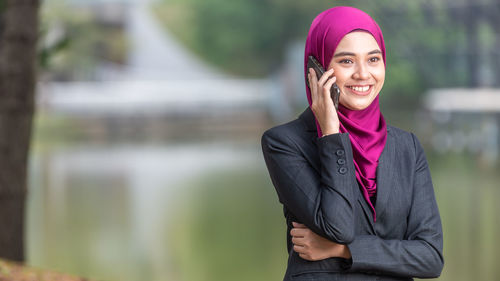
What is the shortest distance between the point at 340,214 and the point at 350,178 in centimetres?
6

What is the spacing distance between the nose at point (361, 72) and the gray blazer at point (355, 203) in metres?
0.09

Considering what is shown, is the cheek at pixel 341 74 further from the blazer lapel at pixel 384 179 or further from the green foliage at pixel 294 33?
the green foliage at pixel 294 33

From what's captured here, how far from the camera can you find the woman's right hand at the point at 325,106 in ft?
3.74

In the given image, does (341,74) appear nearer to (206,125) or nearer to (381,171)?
(381,171)

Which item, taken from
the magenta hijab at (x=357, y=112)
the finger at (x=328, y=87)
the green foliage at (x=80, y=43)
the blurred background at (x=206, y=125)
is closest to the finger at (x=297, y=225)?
the magenta hijab at (x=357, y=112)

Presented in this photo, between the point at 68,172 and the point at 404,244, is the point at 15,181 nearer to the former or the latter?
the point at 404,244

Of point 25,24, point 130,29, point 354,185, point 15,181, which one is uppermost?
point 130,29

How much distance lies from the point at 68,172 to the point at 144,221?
5501 millimetres

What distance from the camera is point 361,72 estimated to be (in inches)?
45.6

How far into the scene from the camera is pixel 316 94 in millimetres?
1161

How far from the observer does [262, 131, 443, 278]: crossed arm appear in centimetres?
113

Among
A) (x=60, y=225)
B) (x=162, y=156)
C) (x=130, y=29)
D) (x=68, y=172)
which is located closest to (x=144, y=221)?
(x=60, y=225)

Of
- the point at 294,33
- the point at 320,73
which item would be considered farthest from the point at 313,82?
the point at 294,33

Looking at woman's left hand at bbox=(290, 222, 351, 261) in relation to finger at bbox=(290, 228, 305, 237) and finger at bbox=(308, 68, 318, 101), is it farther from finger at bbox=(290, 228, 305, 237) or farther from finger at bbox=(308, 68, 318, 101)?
finger at bbox=(308, 68, 318, 101)
